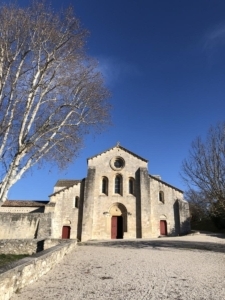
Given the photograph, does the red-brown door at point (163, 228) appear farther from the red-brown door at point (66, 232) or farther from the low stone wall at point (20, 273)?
the low stone wall at point (20, 273)

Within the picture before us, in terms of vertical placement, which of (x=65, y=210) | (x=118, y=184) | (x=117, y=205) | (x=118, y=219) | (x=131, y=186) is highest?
(x=118, y=184)

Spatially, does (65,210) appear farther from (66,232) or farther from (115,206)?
(115,206)

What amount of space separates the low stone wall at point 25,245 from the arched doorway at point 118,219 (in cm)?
1214

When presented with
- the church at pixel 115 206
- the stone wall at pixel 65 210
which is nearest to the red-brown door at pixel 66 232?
the church at pixel 115 206

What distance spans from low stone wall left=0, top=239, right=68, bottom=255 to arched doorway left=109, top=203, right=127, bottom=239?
12.1m

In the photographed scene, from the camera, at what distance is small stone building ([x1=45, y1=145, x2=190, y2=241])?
1008 inches

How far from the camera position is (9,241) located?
613 inches

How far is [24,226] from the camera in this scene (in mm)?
23344

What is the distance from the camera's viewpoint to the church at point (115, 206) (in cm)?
2555

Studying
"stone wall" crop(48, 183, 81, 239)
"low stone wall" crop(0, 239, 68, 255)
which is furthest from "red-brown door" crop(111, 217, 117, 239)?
"low stone wall" crop(0, 239, 68, 255)

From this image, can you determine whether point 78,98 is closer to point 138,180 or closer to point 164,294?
point 164,294

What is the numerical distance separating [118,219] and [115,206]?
60.0 inches

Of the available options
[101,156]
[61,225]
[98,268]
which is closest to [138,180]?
[101,156]

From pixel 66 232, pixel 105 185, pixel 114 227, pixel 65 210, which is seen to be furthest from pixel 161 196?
pixel 66 232
